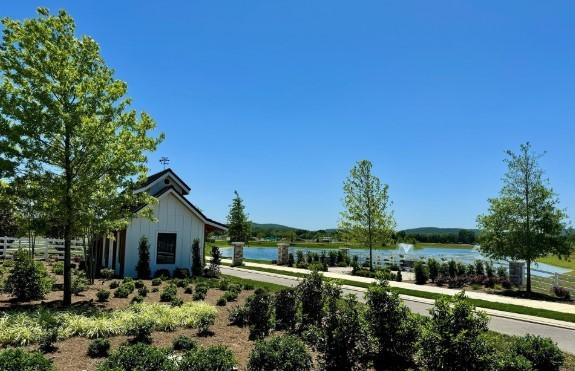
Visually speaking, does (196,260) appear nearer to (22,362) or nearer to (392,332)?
(392,332)

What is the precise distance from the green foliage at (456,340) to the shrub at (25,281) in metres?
11.5

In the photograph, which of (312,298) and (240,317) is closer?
(312,298)

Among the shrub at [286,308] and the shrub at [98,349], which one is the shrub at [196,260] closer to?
the shrub at [286,308]

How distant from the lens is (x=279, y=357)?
21.0ft

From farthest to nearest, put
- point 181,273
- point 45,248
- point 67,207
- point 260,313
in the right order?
point 45,248, point 181,273, point 67,207, point 260,313

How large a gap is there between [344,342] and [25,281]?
1043 cm

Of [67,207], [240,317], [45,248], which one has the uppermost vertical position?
[67,207]

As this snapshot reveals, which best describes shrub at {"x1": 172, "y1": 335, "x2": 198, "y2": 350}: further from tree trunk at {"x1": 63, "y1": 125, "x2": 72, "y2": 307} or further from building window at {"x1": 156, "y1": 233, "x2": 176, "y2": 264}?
building window at {"x1": 156, "y1": 233, "x2": 176, "y2": 264}

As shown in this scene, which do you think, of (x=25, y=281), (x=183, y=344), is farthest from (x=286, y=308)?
(x=25, y=281)

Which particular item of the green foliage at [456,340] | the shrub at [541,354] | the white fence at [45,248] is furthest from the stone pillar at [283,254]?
the green foliage at [456,340]

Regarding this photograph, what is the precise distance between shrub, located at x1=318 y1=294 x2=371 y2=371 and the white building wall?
16.4 m

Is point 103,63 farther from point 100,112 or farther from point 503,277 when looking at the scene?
point 503,277

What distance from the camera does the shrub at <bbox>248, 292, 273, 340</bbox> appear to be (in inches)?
393

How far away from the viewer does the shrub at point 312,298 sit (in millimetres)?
10164
